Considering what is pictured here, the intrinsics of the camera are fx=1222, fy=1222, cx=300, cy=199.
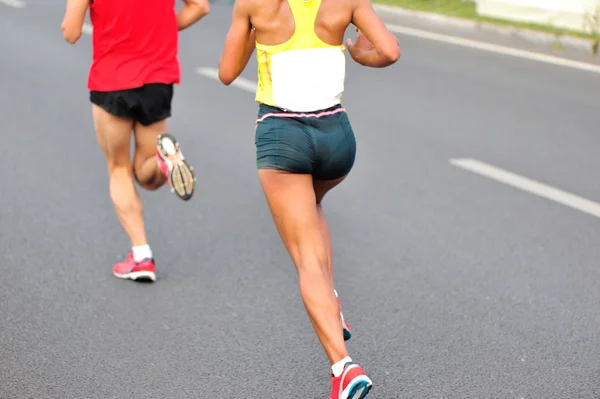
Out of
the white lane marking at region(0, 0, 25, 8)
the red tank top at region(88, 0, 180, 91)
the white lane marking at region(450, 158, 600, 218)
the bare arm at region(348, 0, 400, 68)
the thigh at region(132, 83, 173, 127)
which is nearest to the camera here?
the bare arm at region(348, 0, 400, 68)

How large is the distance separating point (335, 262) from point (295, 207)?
218cm

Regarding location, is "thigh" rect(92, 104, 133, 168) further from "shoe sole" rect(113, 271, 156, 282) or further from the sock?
the sock

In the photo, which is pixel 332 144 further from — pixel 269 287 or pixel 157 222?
pixel 157 222

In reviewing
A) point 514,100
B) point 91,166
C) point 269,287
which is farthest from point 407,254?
point 514,100

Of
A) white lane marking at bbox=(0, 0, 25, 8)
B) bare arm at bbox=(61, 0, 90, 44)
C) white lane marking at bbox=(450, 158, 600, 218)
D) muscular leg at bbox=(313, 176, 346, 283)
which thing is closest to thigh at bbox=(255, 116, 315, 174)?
muscular leg at bbox=(313, 176, 346, 283)

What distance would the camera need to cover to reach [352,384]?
414 centimetres

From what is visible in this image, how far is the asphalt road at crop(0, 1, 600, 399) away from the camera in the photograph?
5031 mm

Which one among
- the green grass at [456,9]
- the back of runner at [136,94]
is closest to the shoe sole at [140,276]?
the back of runner at [136,94]

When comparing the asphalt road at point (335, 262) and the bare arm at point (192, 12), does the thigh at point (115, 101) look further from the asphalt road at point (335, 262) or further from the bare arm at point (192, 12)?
the asphalt road at point (335, 262)

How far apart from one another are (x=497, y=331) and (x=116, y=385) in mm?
1761

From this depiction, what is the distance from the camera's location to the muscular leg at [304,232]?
14.5 feet

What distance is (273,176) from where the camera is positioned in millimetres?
4480

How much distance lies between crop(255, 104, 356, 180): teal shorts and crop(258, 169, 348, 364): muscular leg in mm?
50

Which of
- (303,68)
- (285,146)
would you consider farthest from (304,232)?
(303,68)
